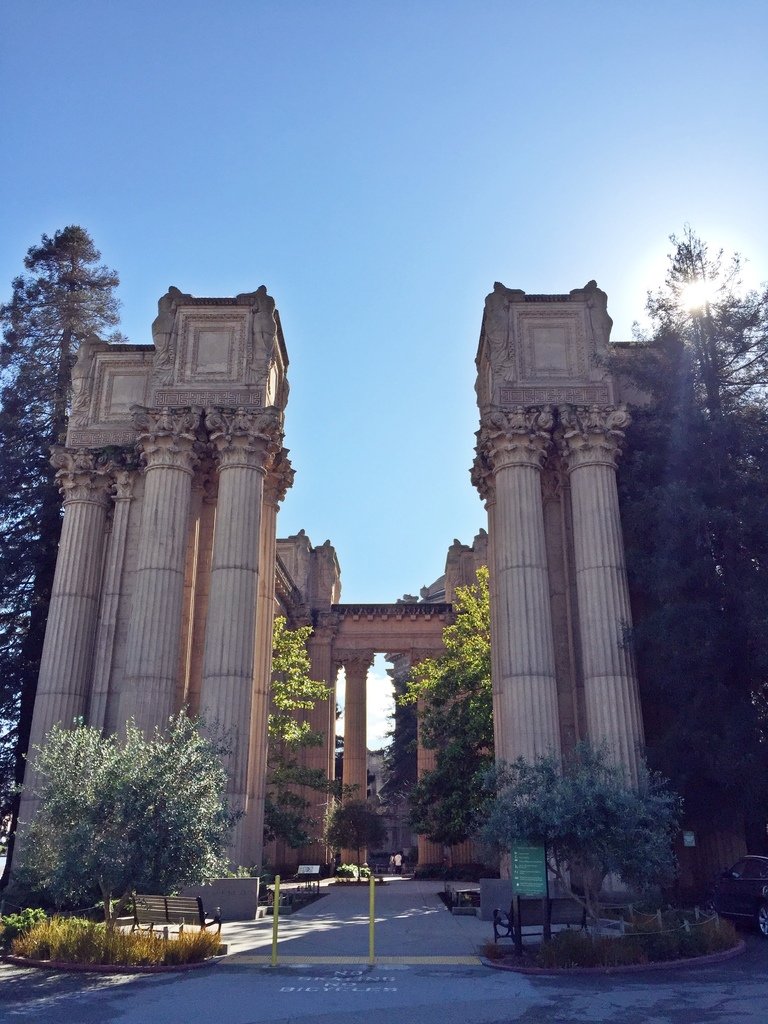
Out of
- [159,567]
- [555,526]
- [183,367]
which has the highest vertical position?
[183,367]

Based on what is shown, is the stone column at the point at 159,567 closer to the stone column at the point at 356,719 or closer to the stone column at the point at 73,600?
the stone column at the point at 73,600

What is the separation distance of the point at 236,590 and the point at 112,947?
1099 centimetres

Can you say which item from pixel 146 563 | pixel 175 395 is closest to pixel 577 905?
pixel 146 563

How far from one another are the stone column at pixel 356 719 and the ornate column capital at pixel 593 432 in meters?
26.4

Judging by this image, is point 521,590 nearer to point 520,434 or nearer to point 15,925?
point 520,434

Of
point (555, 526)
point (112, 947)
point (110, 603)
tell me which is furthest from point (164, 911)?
point (555, 526)

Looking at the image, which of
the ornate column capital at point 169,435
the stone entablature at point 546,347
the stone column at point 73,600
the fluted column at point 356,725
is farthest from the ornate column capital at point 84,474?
the fluted column at point 356,725

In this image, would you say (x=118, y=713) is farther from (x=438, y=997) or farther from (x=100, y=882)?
(x=438, y=997)

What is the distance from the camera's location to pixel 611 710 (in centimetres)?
2167

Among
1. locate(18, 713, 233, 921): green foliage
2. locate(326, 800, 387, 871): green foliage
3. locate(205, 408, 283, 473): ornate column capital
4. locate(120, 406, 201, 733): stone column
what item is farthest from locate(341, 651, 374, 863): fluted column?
locate(18, 713, 233, 921): green foliage

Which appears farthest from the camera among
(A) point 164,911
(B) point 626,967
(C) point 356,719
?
(C) point 356,719

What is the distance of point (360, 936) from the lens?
1759 centimetres

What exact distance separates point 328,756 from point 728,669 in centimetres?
2910

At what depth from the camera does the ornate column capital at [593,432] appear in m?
24.5
